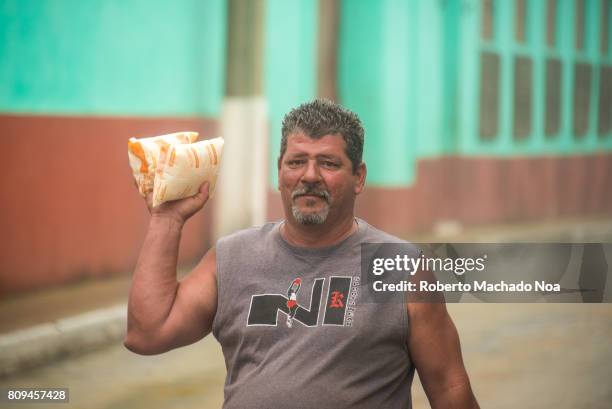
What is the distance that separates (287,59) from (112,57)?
186 centimetres

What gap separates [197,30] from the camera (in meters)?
7.30

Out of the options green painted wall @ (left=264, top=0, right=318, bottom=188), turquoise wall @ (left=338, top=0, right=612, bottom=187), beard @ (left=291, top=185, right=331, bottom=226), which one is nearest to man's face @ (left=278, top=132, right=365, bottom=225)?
beard @ (left=291, top=185, right=331, bottom=226)

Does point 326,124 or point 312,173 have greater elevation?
point 326,124

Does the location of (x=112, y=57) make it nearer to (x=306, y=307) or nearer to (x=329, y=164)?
(x=329, y=164)

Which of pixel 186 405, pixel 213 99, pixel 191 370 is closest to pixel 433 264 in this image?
pixel 186 405

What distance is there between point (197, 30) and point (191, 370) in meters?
2.87

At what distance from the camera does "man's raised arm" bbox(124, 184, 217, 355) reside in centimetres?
244

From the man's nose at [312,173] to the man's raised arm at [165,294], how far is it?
0.28 metres

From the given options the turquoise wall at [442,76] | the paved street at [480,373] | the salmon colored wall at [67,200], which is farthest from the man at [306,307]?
the turquoise wall at [442,76]

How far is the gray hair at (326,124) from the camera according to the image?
2.46 m

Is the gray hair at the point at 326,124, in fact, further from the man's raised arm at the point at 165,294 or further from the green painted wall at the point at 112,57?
the green painted wall at the point at 112,57

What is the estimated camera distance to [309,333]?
2365 mm

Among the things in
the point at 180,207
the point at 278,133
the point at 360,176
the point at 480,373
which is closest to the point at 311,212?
the point at 360,176

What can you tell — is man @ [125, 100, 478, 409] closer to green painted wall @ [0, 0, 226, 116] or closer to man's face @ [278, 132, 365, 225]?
man's face @ [278, 132, 365, 225]
